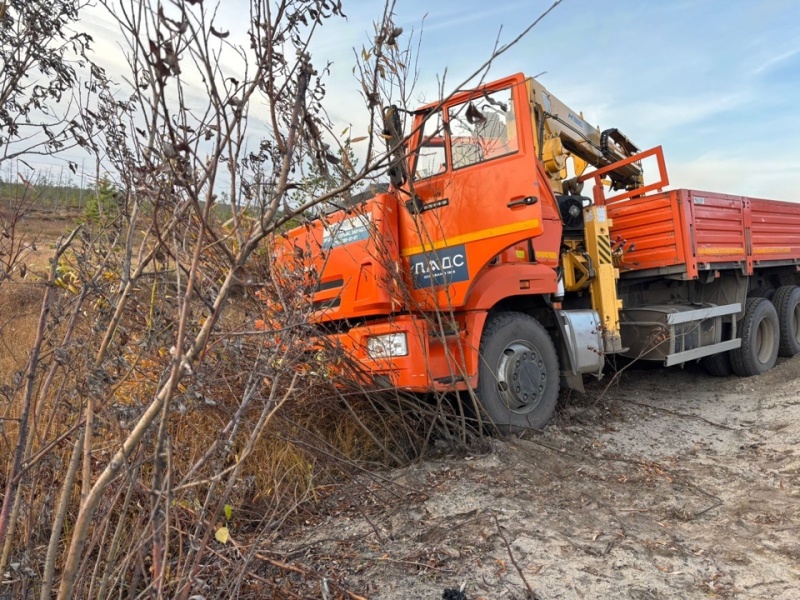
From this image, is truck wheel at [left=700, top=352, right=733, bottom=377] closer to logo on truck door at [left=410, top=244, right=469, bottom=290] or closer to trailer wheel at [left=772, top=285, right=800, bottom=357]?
trailer wheel at [left=772, top=285, right=800, bottom=357]

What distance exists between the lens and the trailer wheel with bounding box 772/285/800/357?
789 centimetres

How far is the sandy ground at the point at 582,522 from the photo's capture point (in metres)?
2.47

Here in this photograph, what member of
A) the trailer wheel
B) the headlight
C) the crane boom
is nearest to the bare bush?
the headlight

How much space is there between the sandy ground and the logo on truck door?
1195 mm

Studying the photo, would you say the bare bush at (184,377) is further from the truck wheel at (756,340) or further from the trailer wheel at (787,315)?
the trailer wheel at (787,315)

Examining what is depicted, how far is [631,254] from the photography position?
21.1ft

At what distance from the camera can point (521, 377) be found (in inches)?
173

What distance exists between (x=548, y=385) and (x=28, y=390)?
12.2 ft

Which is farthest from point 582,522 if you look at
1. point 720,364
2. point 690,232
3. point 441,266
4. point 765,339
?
point 765,339

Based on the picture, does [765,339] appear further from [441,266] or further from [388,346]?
[388,346]

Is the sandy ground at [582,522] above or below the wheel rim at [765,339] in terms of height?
below

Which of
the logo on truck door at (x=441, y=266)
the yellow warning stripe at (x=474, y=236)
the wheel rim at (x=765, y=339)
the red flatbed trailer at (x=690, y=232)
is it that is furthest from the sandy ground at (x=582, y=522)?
the wheel rim at (x=765, y=339)

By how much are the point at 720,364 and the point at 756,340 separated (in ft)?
2.06

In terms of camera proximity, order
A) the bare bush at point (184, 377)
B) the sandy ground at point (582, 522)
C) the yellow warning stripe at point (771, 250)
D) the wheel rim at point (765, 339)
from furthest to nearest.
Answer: the wheel rim at point (765, 339) < the yellow warning stripe at point (771, 250) < the sandy ground at point (582, 522) < the bare bush at point (184, 377)
